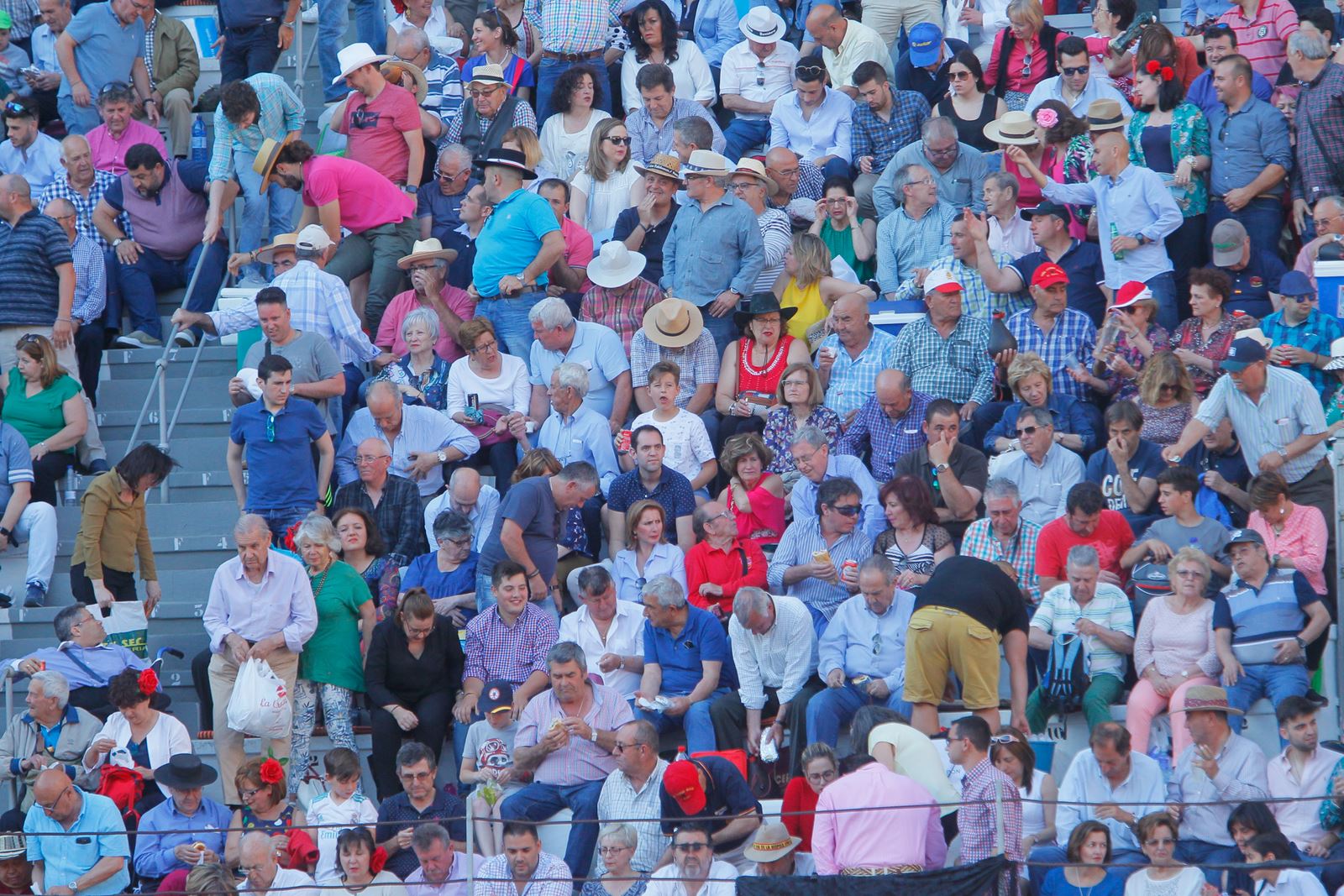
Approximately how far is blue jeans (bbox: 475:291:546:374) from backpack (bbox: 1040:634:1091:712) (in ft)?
13.5

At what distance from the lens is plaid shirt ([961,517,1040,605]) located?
416 inches

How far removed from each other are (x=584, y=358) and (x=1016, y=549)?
2.98 m

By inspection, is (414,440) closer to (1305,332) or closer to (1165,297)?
(1165,297)

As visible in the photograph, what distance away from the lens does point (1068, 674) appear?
9898mm

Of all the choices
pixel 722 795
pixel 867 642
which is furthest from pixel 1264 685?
pixel 722 795

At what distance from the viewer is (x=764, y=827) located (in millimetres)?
9266

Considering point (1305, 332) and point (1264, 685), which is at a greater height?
point (1305, 332)

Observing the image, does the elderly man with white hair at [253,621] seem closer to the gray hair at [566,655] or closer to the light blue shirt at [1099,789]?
the gray hair at [566,655]

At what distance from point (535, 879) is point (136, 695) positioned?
2.56 metres

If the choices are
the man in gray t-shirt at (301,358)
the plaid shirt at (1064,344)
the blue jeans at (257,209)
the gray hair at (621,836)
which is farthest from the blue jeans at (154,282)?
the gray hair at (621,836)

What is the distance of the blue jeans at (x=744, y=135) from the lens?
47.7ft

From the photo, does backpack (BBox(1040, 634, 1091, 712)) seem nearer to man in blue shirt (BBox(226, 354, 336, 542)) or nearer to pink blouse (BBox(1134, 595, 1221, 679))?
pink blouse (BBox(1134, 595, 1221, 679))

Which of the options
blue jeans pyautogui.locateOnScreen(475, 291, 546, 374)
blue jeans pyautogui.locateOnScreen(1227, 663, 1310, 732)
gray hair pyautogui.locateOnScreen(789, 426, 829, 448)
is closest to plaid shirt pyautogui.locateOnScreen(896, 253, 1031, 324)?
gray hair pyautogui.locateOnScreen(789, 426, 829, 448)

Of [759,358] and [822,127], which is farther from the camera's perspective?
[822,127]
